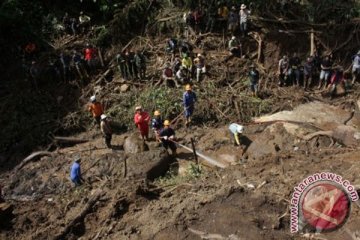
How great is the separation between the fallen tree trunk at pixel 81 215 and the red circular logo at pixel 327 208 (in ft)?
16.4

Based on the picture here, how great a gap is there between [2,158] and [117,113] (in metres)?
4.08

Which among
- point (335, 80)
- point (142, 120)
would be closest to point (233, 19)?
point (335, 80)

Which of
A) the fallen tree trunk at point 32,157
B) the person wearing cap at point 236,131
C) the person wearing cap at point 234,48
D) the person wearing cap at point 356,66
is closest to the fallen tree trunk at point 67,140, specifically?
the fallen tree trunk at point 32,157

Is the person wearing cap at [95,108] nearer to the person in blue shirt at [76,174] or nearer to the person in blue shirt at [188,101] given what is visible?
the person in blue shirt at [188,101]

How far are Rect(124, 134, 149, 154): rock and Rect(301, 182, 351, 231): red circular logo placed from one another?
20.3ft

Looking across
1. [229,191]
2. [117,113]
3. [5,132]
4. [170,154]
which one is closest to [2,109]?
[5,132]

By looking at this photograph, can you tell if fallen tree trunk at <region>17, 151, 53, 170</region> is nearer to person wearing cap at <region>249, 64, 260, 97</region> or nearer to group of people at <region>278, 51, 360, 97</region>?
person wearing cap at <region>249, 64, 260, 97</region>

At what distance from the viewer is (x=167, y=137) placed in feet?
44.9

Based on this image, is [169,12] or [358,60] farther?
[169,12]

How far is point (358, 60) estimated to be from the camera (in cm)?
1611

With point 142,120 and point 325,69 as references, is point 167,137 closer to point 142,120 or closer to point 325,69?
point 142,120

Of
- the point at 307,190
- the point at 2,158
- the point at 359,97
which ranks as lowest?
the point at 2,158

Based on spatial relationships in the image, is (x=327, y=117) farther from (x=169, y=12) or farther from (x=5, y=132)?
(x=5, y=132)

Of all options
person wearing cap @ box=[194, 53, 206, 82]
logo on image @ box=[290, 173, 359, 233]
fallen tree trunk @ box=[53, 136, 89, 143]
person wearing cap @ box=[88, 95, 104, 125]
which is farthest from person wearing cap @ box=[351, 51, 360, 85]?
fallen tree trunk @ box=[53, 136, 89, 143]
